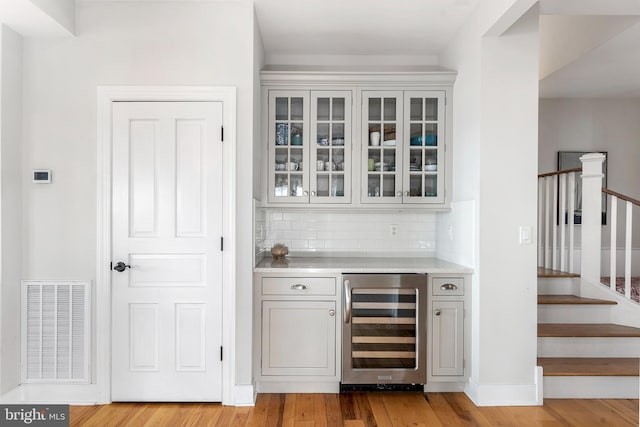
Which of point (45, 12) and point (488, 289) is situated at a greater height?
point (45, 12)

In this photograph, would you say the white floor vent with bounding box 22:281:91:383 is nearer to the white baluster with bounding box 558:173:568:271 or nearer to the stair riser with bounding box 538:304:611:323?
the stair riser with bounding box 538:304:611:323

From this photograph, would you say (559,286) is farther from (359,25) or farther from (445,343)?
(359,25)

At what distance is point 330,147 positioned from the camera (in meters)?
3.49

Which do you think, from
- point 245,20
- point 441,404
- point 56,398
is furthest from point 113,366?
point 245,20

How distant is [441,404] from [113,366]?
2.25 metres

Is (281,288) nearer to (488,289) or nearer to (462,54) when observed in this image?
(488,289)

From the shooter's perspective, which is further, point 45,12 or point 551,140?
point 551,140

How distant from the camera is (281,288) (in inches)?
120

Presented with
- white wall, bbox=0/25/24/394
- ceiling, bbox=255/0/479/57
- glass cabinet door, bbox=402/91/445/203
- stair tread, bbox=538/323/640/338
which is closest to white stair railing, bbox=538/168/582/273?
stair tread, bbox=538/323/640/338

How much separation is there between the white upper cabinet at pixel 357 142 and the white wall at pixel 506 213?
582 millimetres

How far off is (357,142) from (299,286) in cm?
127

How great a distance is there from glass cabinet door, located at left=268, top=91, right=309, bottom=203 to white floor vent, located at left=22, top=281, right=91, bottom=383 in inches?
61.1

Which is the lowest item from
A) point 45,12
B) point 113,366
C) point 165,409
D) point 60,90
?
point 165,409

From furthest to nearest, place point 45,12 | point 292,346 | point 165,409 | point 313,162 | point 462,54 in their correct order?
point 313,162
point 462,54
point 292,346
point 165,409
point 45,12
